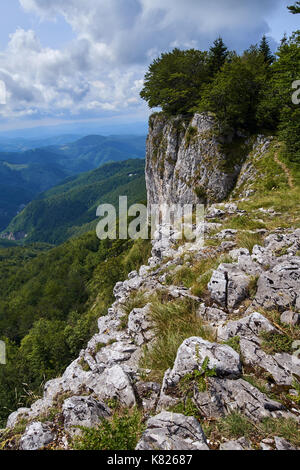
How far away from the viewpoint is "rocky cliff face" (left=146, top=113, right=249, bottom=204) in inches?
1115

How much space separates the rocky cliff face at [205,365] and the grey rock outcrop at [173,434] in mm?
14

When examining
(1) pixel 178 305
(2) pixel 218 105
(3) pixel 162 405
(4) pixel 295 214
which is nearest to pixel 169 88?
(2) pixel 218 105

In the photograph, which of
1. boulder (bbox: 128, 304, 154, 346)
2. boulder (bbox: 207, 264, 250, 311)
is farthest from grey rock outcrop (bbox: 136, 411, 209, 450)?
boulder (bbox: 207, 264, 250, 311)

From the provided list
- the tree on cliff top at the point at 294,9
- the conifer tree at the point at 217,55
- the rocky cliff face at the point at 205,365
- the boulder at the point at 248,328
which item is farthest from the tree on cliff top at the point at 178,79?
the boulder at the point at 248,328

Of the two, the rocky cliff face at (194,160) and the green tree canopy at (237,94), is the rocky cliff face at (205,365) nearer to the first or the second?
the rocky cliff face at (194,160)

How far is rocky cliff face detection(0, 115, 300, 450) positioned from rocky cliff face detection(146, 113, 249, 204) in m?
20.3

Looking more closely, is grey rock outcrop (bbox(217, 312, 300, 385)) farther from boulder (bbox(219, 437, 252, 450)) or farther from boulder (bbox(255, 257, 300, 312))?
boulder (bbox(219, 437, 252, 450))

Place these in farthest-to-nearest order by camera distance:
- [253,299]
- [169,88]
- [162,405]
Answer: [169,88]
[253,299]
[162,405]

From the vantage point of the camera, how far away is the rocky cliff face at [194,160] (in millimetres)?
→ 28312

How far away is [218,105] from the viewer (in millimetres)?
28641

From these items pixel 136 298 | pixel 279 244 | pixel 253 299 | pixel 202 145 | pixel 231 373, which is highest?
pixel 202 145

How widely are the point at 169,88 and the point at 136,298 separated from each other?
122ft

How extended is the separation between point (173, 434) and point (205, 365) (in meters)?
1.22
